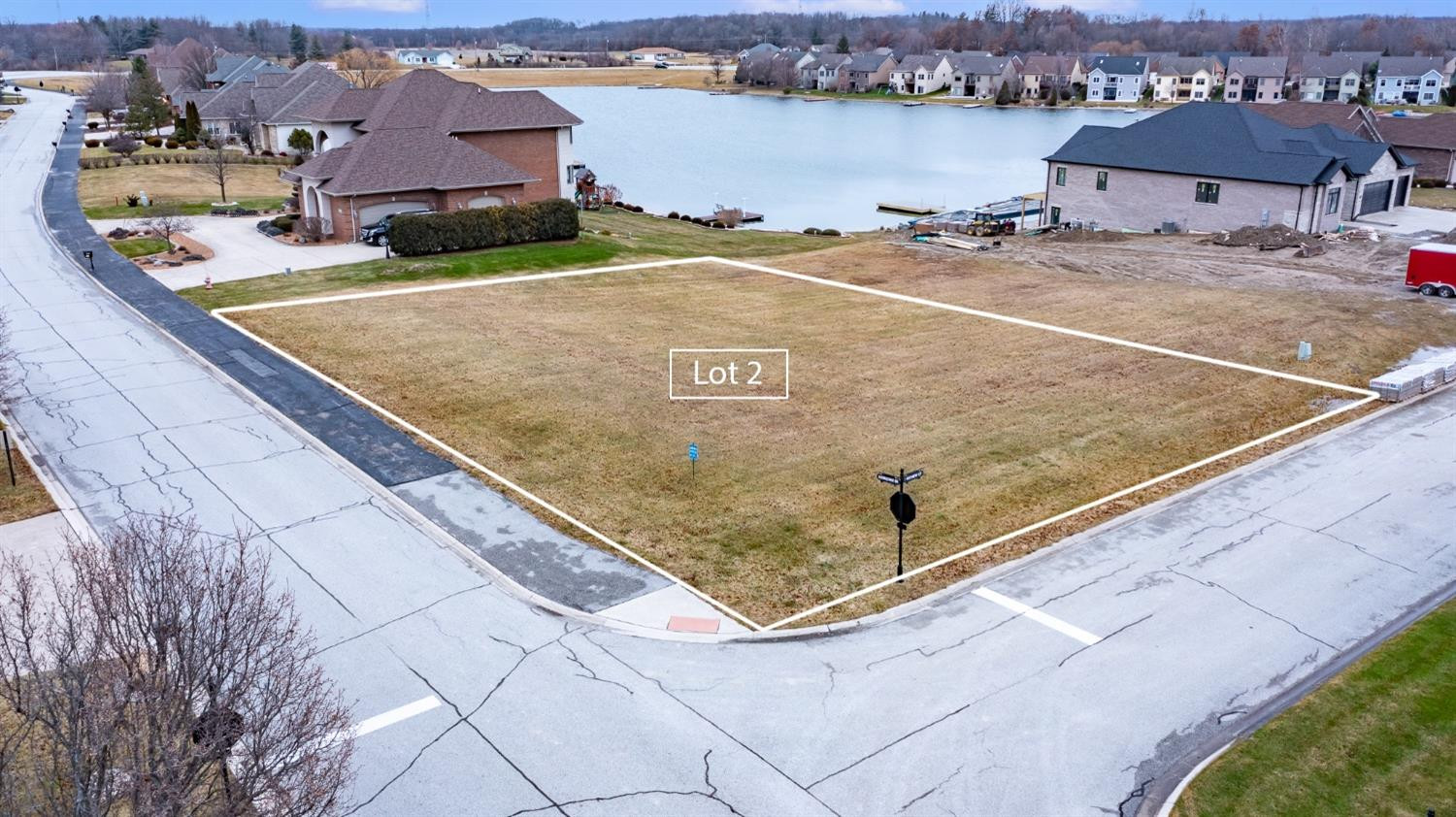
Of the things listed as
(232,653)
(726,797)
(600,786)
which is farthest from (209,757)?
(726,797)

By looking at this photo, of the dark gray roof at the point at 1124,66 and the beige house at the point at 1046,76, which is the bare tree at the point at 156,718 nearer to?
the dark gray roof at the point at 1124,66

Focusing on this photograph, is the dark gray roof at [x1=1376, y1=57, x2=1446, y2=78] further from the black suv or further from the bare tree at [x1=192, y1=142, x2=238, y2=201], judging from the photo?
the black suv

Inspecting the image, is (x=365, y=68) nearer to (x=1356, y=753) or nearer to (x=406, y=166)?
(x=406, y=166)

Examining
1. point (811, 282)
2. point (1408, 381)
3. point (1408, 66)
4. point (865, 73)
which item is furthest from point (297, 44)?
point (1408, 381)

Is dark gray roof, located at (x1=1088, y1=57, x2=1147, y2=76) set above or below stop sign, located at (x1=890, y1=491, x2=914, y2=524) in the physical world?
above

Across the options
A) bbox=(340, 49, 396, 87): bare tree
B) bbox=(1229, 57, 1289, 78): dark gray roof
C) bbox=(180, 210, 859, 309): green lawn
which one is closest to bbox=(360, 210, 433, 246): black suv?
bbox=(180, 210, 859, 309): green lawn

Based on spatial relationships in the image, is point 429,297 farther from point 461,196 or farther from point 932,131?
point 932,131

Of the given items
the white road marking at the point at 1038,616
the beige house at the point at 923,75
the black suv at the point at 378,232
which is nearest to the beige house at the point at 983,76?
the beige house at the point at 923,75
